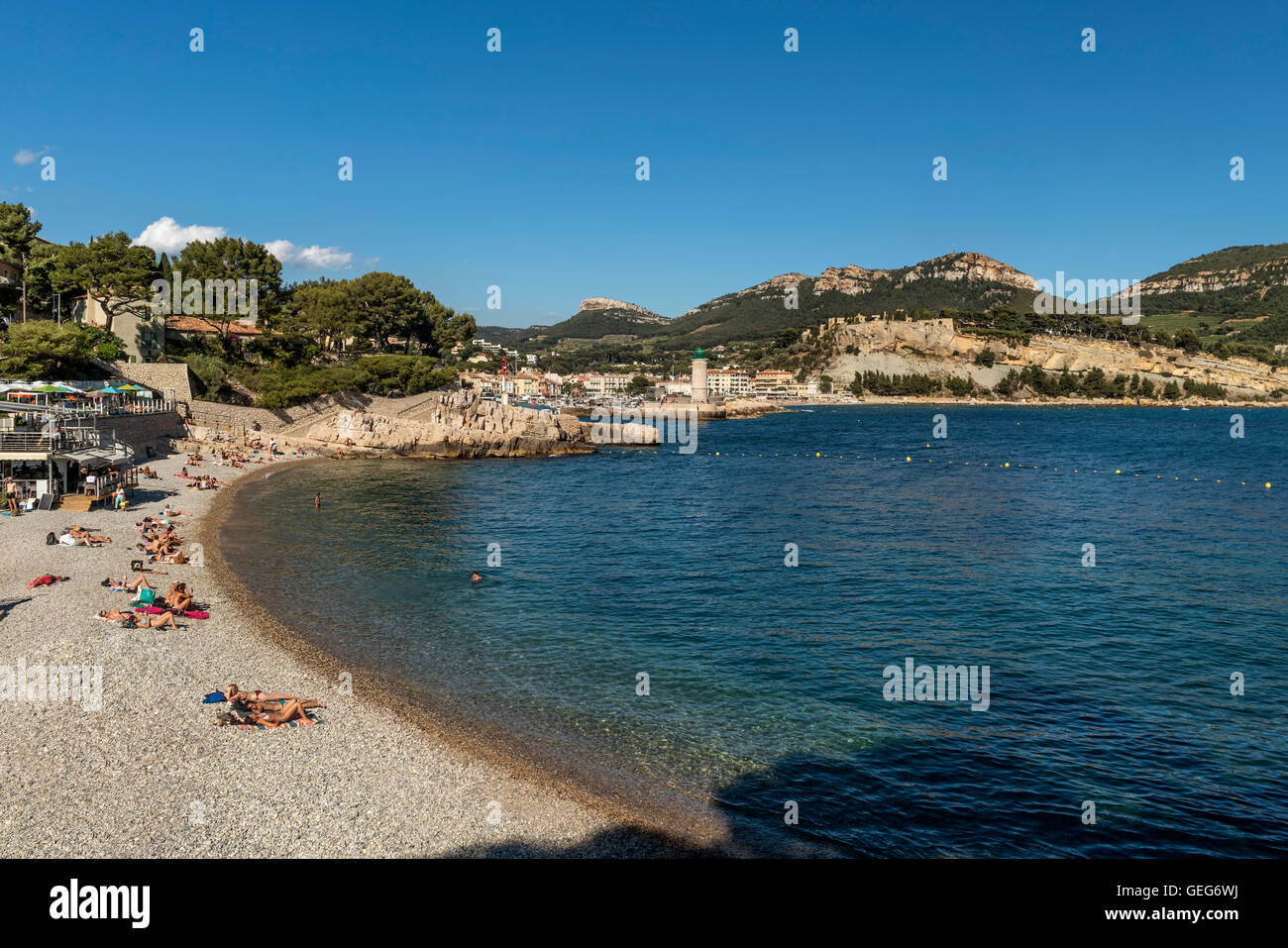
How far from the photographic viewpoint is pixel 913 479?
194ft

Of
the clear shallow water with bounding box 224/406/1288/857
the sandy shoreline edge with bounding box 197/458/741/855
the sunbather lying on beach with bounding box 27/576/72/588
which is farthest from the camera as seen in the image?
the sunbather lying on beach with bounding box 27/576/72/588

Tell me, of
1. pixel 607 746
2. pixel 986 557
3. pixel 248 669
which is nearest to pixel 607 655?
pixel 607 746

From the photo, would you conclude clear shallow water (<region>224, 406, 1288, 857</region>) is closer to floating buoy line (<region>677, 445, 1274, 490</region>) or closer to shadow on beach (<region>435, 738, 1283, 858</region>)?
shadow on beach (<region>435, 738, 1283, 858</region>)

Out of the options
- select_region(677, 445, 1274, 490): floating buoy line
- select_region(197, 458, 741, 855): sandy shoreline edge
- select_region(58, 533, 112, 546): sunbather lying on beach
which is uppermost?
select_region(677, 445, 1274, 490): floating buoy line

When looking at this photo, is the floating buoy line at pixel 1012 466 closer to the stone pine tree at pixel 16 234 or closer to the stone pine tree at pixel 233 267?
the stone pine tree at pixel 233 267

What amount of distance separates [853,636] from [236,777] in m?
16.3

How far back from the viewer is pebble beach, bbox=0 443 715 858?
37.7 ft

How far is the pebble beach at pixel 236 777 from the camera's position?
11484mm

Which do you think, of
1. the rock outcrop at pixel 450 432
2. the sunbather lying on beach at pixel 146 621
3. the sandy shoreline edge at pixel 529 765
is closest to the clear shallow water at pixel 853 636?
the sandy shoreline edge at pixel 529 765

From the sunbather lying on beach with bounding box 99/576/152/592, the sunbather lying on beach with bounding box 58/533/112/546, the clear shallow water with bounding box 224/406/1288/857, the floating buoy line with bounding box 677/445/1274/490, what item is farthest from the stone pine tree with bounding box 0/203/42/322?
the floating buoy line with bounding box 677/445/1274/490

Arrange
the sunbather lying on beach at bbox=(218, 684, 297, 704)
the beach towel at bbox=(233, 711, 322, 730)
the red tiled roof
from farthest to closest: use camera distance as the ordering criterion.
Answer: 1. the red tiled roof
2. the sunbather lying on beach at bbox=(218, 684, 297, 704)
3. the beach towel at bbox=(233, 711, 322, 730)

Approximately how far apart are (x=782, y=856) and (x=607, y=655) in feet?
31.4

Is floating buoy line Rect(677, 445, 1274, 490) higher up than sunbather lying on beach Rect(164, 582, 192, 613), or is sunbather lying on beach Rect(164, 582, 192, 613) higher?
floating buoy line Rect(677, 445, 1274, 490)

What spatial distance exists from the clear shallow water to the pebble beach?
1.98 m
